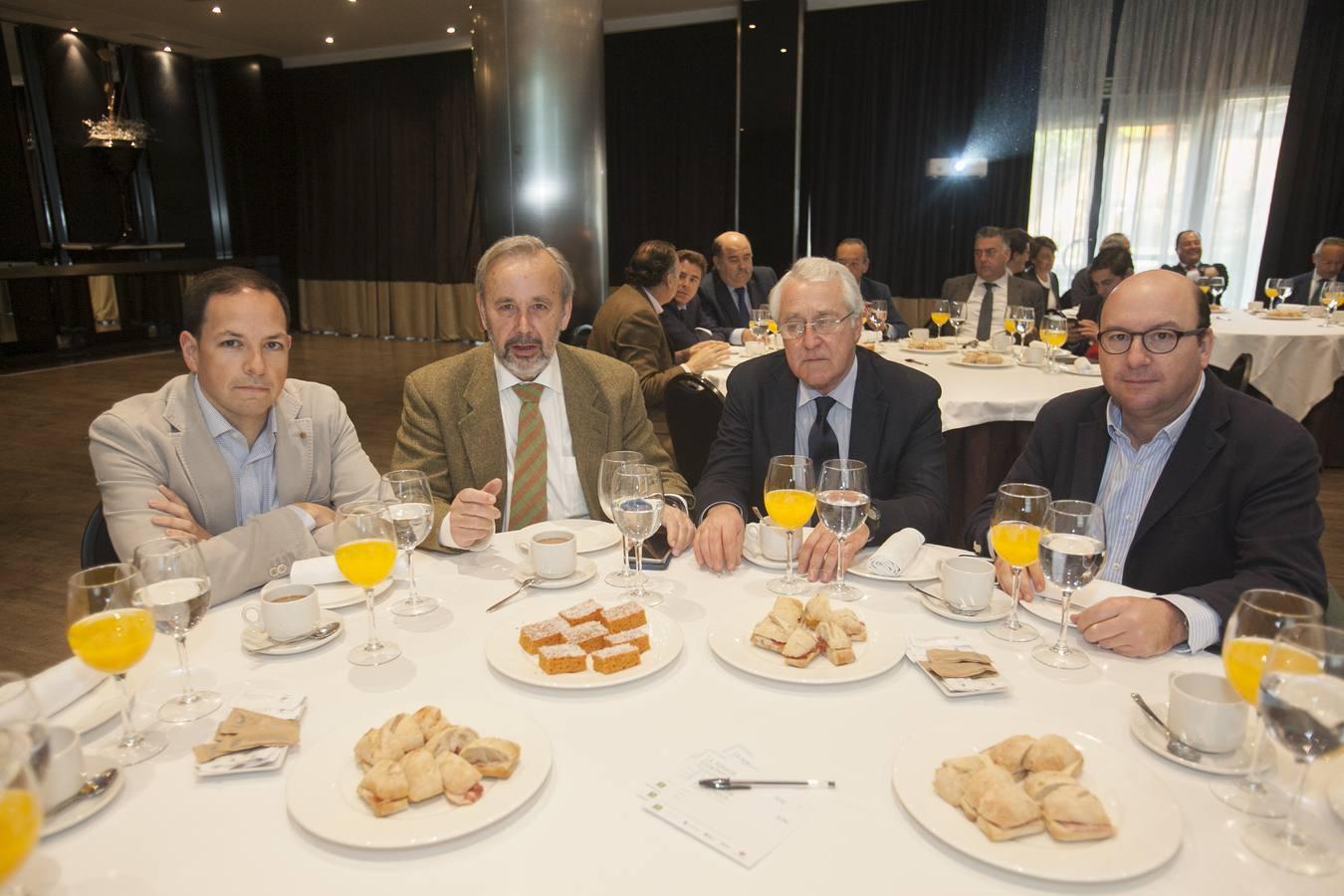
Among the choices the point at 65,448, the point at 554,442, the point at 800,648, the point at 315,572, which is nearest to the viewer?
the point at 800,648

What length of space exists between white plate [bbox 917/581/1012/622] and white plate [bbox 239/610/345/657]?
3.62 ft

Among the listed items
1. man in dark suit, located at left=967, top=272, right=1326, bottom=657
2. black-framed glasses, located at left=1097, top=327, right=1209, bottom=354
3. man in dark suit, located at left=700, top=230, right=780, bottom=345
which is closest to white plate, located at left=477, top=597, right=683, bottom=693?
man in dark suit, located at left=967, top=272, right=1326, bottom=657

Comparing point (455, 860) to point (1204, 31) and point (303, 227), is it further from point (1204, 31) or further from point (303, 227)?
point (303, 227)

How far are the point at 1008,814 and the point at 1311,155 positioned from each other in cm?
1003

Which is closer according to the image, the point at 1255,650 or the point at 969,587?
the point at 1255,650

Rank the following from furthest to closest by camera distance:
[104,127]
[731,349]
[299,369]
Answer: [104,127] → [299,369] → [731,349]

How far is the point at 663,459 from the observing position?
258 centimetres

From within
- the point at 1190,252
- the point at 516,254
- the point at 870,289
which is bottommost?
the point at 870,289

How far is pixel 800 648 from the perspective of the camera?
1326 mm

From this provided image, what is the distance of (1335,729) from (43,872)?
1.42 m

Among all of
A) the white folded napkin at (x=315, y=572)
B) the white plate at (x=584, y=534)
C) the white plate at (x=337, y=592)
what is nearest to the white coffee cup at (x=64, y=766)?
the white plate at (x=337, y=592)

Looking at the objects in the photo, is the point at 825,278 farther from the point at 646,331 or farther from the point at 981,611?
the point at 646,331

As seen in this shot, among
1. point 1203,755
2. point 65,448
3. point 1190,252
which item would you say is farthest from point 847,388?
point 1190,252

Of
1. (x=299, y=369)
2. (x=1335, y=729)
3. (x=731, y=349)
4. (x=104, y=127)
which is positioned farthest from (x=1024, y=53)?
(x=104, y=127)
